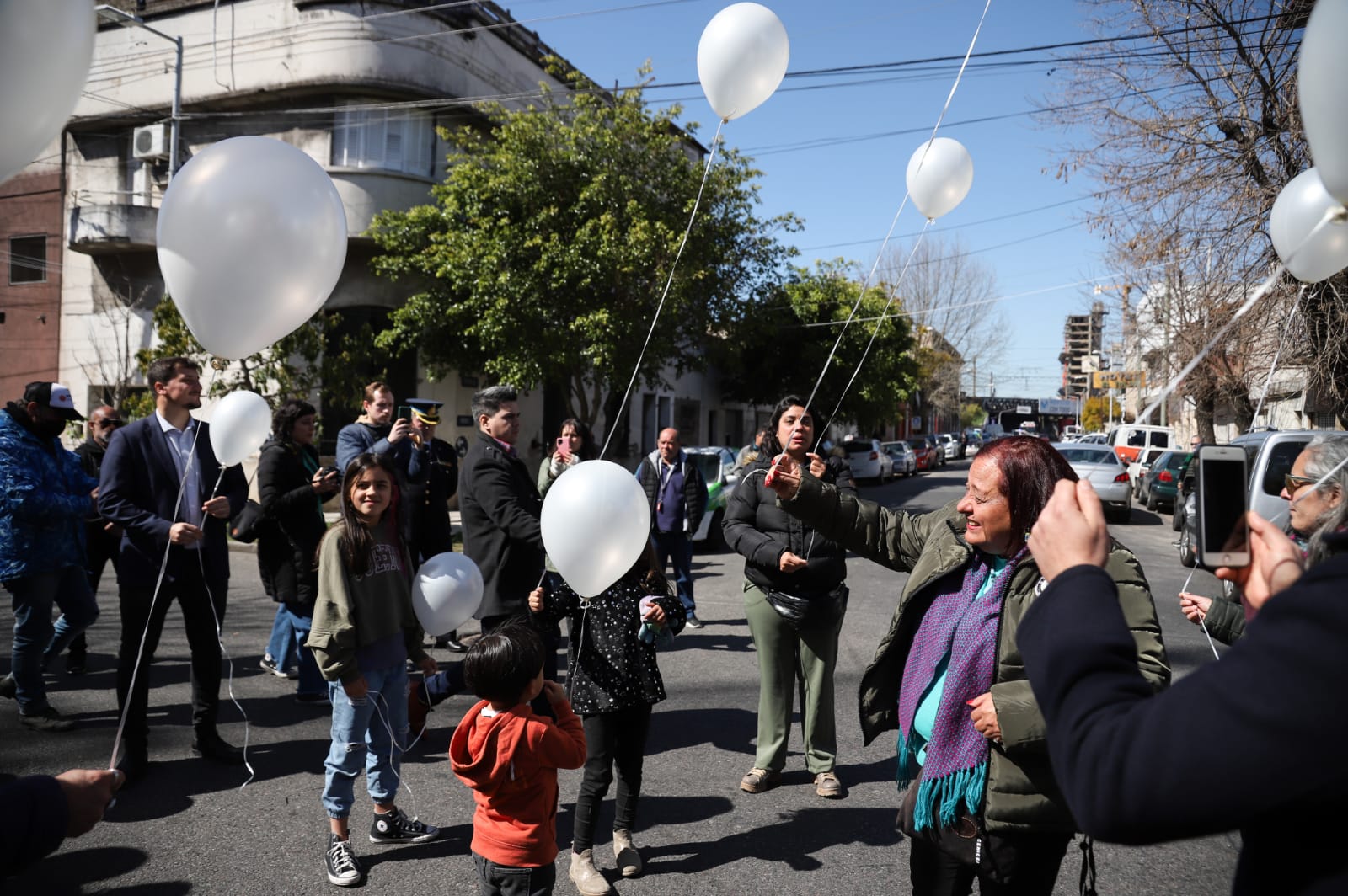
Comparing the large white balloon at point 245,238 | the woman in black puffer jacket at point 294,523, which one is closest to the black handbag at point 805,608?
the large white balloon at point 245,238

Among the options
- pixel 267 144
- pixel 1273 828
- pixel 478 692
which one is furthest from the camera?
pixel 267 144

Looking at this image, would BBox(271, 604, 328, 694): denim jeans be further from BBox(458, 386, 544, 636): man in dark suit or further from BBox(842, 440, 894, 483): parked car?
BBox(842, 440, 894, 483): parked car

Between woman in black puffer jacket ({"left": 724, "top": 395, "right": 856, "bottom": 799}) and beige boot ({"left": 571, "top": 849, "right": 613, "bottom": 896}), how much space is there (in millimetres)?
1200

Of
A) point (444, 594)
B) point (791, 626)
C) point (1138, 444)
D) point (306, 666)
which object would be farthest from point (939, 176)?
point (1138, 444)

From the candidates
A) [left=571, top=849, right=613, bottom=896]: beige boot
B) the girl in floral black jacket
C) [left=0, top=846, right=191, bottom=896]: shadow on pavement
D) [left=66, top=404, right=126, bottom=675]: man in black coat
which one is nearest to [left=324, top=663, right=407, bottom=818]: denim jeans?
[left=0, top=846, right=191, bottom=896]: shadow on pavement

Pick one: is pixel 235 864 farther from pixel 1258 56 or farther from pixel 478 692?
pixel 1258 56

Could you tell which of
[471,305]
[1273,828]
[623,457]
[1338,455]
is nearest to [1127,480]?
[623,457]

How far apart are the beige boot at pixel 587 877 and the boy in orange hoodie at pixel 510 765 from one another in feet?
2.22

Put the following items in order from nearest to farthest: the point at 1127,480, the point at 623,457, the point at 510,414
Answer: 1. the point at 510,414
2. the point at 1127,480
3. the point at 623,457

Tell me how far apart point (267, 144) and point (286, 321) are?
621mm

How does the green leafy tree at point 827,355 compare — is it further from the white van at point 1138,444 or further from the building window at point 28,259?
the building window at point 28,259

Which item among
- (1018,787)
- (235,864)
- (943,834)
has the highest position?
(1018,787)

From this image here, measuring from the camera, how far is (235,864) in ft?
11.8

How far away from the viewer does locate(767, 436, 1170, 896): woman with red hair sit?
7.14ft
